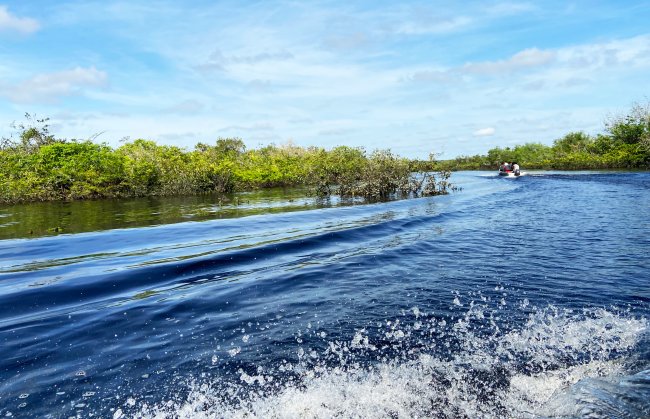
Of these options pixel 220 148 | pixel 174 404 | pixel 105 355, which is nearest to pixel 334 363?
pixel 174 404

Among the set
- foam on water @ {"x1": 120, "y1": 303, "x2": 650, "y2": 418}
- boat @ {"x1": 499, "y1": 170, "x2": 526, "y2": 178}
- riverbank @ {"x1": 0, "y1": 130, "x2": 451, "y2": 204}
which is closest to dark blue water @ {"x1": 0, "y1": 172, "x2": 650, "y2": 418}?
foam on water @ {"x1": 120, "y1": 303, "x2": 650, "y2": 418}

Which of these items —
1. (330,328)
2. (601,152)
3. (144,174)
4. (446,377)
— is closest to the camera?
(446,377)

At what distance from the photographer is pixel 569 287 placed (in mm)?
7008

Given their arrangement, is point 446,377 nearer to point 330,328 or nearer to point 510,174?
point 330,328

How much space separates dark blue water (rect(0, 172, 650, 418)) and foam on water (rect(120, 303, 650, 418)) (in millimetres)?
19

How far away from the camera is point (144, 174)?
32.8m

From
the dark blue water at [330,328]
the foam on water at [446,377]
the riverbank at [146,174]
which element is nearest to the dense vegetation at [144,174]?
the riverbank at [146,174]

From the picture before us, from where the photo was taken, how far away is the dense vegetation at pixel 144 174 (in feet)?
92.6

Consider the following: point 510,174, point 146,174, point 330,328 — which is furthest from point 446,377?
point 510,174

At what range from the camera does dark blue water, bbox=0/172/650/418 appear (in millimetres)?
3830

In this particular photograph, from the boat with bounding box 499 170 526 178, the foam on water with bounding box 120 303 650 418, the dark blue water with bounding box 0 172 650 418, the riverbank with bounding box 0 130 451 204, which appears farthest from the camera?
the boat with bounding box 499 170 526 178

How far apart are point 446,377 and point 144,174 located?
33.1m

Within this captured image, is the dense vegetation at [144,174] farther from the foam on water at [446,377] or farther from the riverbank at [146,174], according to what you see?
the foam on water at [446,377]

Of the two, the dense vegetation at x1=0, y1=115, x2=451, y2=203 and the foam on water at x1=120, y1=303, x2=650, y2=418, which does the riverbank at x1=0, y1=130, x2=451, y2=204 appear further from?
Result: the foam on water at x1=120, y1=303, x2=650, y2=418
